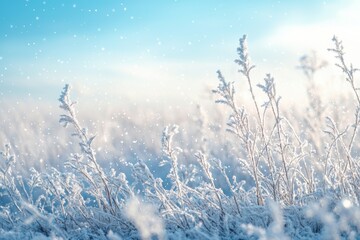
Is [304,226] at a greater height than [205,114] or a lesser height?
lesser

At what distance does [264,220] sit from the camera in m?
2.48

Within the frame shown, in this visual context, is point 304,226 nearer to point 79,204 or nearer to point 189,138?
point 79,204

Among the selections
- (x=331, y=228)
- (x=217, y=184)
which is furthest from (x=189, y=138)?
(x=331, y=228)

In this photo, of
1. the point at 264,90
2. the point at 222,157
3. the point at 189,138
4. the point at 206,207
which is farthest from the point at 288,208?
the point at 189,138

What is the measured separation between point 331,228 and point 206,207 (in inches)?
51.1

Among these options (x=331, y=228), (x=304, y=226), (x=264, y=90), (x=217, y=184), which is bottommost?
(x=217, y=184)

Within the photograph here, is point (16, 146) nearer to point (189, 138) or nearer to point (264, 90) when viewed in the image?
point (189, 138)

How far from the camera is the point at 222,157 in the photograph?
34.1 ft

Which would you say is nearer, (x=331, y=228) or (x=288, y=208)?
(x=331, y=228)

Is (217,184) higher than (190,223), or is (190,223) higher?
(190,223)

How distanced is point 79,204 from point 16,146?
896 centimetres

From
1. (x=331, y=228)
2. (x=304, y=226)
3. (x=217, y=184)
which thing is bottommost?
(x=217, y=184)

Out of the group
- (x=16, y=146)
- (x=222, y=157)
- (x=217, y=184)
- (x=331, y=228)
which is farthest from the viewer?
(x=16, y=146)

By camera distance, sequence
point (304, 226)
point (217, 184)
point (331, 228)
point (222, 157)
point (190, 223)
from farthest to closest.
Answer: point (222, 157) → point (217, 184) → point (190, 223) → point (304, 226) → point (331, 228)
